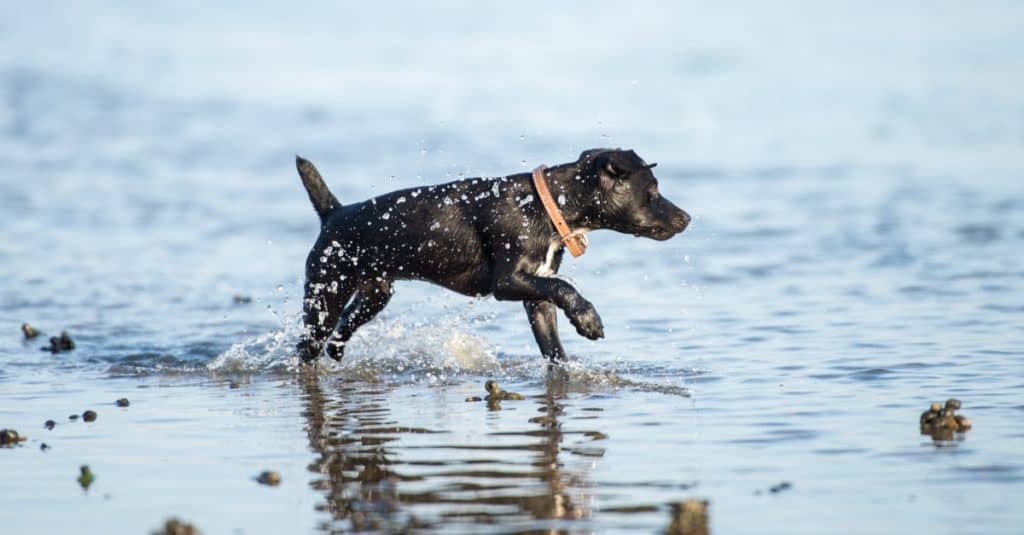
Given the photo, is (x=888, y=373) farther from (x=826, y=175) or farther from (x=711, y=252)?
(x=826, y=175)

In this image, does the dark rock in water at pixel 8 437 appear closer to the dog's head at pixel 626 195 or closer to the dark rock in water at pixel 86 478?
the dark rock in water at pixel 86 478

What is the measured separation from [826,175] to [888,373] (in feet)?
35.5

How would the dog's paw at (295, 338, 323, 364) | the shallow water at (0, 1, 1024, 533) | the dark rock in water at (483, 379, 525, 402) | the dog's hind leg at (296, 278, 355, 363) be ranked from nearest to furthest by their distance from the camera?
the shallow water at (0, 1, 1024, 533) → the dark rock in water at (483, 379, 525, 402) → the dog's hind leg at (296, 278, 355, 363) → the dog's paw at (295, 338, 323, 364)

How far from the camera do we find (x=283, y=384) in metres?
9.14

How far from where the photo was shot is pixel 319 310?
954 centimetres

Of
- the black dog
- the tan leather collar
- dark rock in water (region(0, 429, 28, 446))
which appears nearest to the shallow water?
dark rock in water (region(0, 429, 28, 446))

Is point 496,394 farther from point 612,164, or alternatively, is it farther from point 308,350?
point 308,350

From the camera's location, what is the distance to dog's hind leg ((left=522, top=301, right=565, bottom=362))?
361 inches

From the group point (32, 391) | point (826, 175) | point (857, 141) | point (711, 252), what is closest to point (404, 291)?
point (711, 252)

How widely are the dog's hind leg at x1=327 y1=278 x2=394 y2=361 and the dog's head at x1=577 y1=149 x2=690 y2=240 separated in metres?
1.51

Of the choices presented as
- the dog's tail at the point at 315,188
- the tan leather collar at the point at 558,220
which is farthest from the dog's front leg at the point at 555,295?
the dog's tail at the point at 315,188

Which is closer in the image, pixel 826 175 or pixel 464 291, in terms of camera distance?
pixel 464 291

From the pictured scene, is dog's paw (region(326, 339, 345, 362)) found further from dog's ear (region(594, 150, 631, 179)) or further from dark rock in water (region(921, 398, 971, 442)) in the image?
dark rock in water (region(921, 398, 971, 442))

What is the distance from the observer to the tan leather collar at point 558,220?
8758mm
